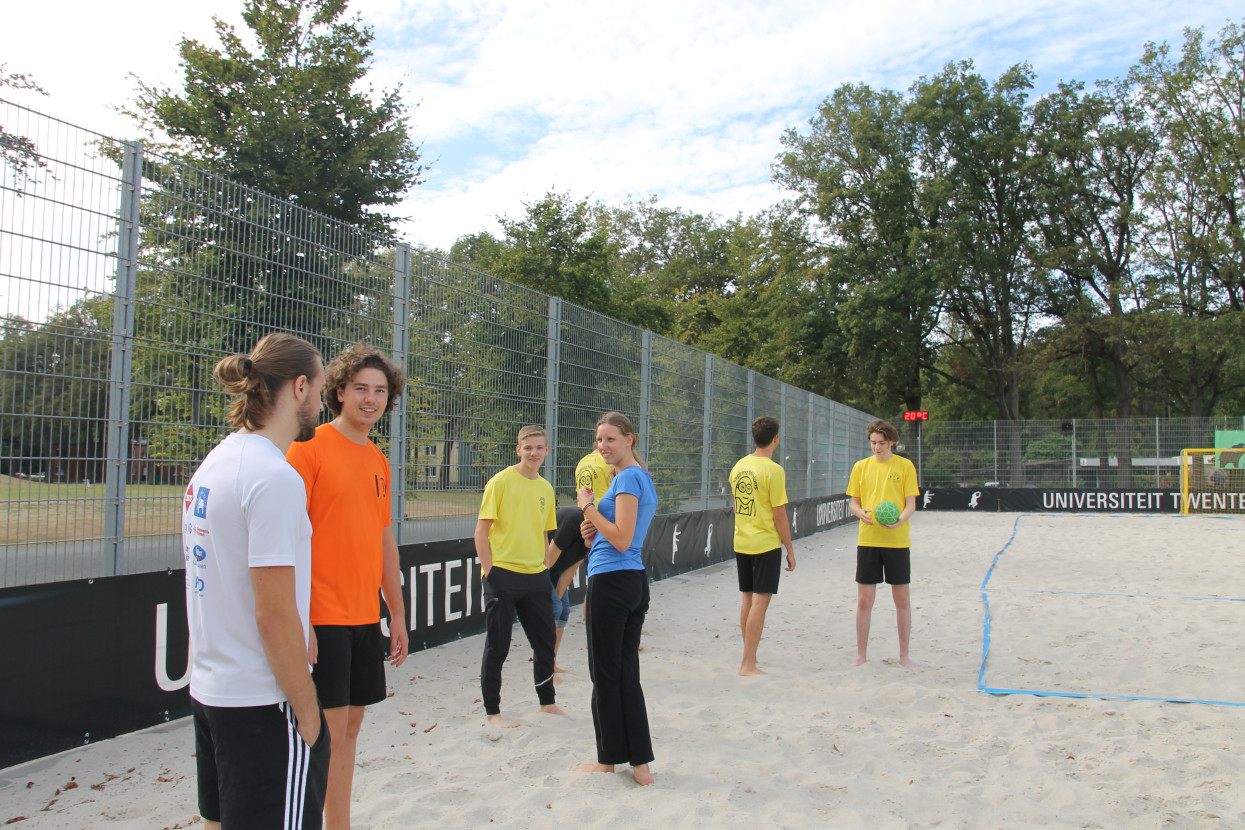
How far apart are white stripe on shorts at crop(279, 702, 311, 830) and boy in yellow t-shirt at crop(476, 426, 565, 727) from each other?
2.78 meters

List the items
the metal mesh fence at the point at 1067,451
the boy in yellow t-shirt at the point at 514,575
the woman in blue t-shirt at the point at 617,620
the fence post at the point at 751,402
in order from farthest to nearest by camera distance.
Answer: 1. the metal mesh fence at the point at 1067,451
2. the fence post at the point at 751,402
3. the boy in yellow t-shirt at the point at 514,575
4. the woman in blue t-shirt at the point at 617,620

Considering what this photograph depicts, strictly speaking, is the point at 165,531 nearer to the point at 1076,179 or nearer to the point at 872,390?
the point at 872,390

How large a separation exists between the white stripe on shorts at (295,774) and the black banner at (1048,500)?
25727mm

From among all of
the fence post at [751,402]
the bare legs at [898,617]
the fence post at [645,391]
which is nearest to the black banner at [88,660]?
the bare legs at [898,617]

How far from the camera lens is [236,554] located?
1.89 meters

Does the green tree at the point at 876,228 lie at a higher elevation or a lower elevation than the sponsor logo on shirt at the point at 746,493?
higher

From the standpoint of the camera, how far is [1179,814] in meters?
3.54

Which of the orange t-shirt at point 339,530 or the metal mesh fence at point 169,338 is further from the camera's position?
the metal mesh fence at point 169,338

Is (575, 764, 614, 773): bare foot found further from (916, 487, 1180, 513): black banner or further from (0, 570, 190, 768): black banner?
(916, 487, 1180, 513): black banner

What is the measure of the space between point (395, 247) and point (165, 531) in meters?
2.80

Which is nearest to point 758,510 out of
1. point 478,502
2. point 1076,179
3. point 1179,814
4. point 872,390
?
point 478,502

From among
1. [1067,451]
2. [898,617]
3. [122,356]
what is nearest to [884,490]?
[898,617]

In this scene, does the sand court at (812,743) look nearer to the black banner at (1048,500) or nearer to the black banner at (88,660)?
the black banner at (88,660)

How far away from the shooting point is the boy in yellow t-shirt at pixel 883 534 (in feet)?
20.1
